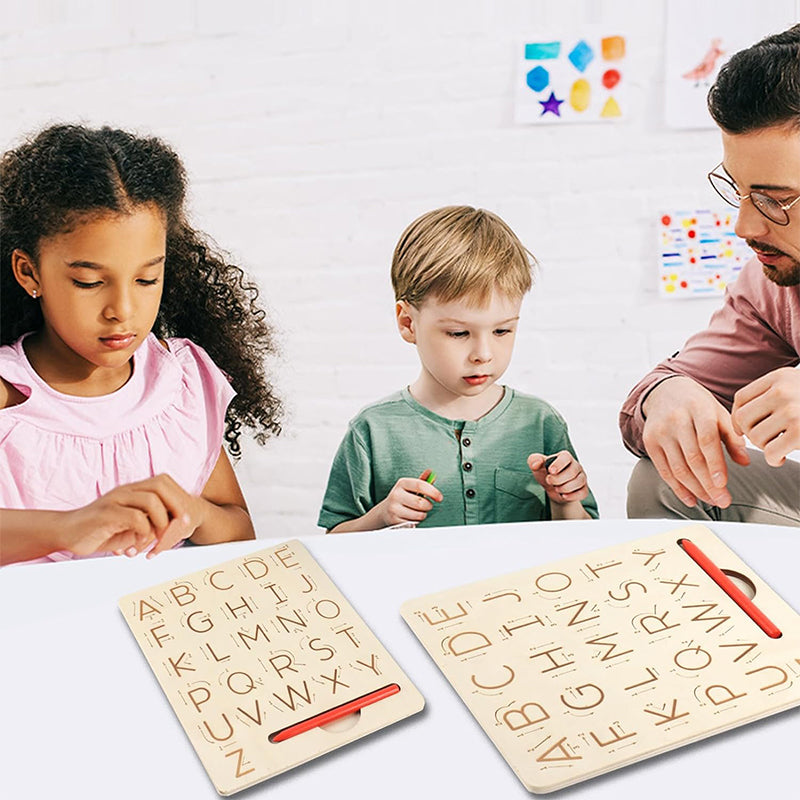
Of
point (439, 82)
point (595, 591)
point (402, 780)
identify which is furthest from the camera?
point (439, 82)

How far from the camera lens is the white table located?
60 centimetres

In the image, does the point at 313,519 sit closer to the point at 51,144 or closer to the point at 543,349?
the point at 543,349

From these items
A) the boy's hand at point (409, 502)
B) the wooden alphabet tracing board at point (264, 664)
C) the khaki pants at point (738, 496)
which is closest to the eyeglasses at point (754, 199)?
the khaki pants at point (738, 496)

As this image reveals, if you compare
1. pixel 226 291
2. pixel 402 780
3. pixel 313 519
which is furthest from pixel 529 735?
pixel 226 291

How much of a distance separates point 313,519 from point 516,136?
1.29ft

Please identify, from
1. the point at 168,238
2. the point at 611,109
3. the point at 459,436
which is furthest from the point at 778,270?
the point at 168,238

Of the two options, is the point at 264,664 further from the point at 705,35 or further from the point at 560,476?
the point at 705,35

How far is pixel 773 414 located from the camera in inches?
34.8

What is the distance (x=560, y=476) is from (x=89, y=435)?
0.43 meters

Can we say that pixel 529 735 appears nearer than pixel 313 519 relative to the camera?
Yes

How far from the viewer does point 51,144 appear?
815 millimetres

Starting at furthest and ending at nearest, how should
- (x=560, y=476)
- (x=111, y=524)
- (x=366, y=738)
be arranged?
(x=560, y=476), (x=111, y=524), (x=366, y=738)

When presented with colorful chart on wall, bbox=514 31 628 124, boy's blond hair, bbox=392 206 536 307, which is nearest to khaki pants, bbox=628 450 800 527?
boy's blond hair, bbox=392 206 536 307

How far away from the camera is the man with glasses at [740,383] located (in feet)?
2.81
